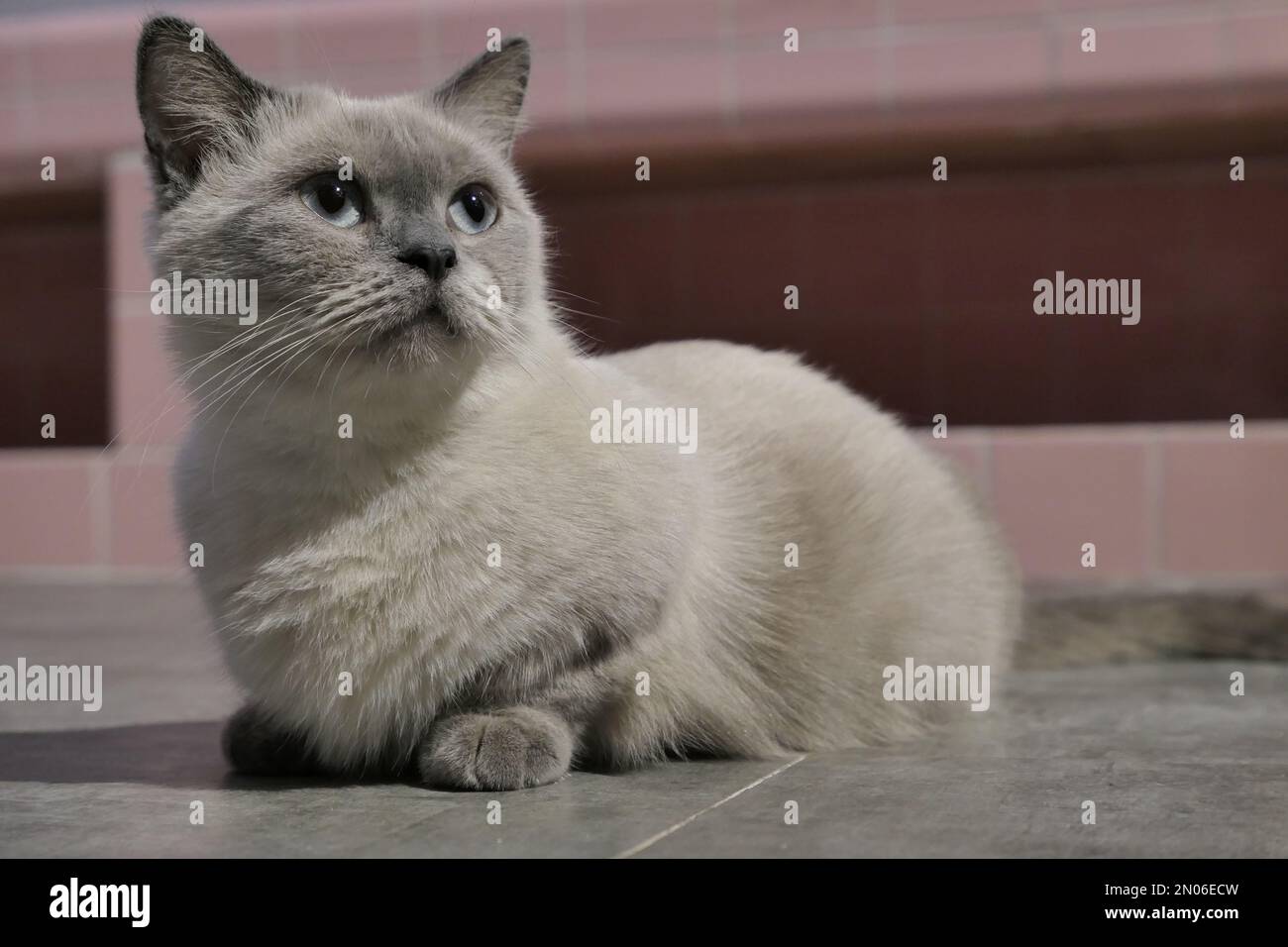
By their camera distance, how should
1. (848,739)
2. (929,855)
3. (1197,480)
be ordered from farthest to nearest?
(1197,480)
(848,739)
(929,855)

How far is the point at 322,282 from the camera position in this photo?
1765 millimetres

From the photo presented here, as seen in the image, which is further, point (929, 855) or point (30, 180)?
point (30, 180)

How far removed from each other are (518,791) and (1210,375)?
169 inches

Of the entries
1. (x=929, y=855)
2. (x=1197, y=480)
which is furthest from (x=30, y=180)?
(x=929, y=855)

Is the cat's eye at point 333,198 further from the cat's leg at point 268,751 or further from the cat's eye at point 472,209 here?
the cat's leg at point 268,751

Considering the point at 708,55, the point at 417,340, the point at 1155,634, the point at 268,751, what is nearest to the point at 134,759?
the point at 268,751

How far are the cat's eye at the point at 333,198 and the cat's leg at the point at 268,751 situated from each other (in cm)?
70

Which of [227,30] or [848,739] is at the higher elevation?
[227,30]

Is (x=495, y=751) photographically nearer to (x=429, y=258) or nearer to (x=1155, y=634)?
(x=429, y=258)

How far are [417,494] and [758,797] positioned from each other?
58 cm

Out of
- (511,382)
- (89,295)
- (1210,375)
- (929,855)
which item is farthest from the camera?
(89,295)

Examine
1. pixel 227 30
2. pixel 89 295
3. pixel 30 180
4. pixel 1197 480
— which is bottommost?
pixel 1197 480

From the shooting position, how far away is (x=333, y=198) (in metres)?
1.84

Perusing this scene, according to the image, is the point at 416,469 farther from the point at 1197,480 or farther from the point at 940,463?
the point at 1197,480
